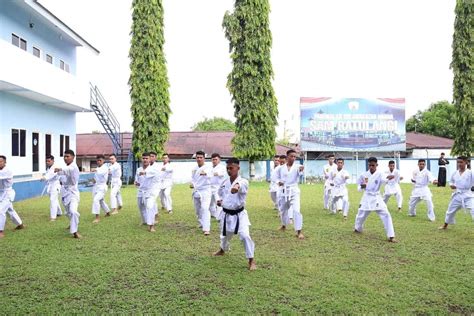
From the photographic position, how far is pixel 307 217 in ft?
39.7

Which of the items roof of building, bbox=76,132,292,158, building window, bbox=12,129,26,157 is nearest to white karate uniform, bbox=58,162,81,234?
building window, bbox=12,129,26,157

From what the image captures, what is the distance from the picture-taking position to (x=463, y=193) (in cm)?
970

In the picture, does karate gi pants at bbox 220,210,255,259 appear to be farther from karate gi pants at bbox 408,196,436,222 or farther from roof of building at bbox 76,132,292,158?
roof of building at bbox 76,132,292,158

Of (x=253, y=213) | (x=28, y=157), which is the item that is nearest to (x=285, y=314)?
(x=253, y=213)

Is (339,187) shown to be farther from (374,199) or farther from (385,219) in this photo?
(385,219)

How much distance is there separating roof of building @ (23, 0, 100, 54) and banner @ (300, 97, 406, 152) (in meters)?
12.3

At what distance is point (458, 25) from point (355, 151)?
9.02m

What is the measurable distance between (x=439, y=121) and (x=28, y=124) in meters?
40.8

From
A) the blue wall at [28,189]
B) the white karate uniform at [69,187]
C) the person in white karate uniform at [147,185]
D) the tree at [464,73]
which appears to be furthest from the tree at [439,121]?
the white karate uniform at [69,187]

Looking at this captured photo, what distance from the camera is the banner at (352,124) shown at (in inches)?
1039

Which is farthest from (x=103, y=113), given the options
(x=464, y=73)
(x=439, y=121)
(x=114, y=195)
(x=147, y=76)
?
(x=439, y=121)

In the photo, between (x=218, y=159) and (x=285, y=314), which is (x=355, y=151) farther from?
(x=285, y=314)

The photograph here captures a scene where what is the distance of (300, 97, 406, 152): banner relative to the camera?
26391 mm

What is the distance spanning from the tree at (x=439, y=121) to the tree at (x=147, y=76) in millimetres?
31244
